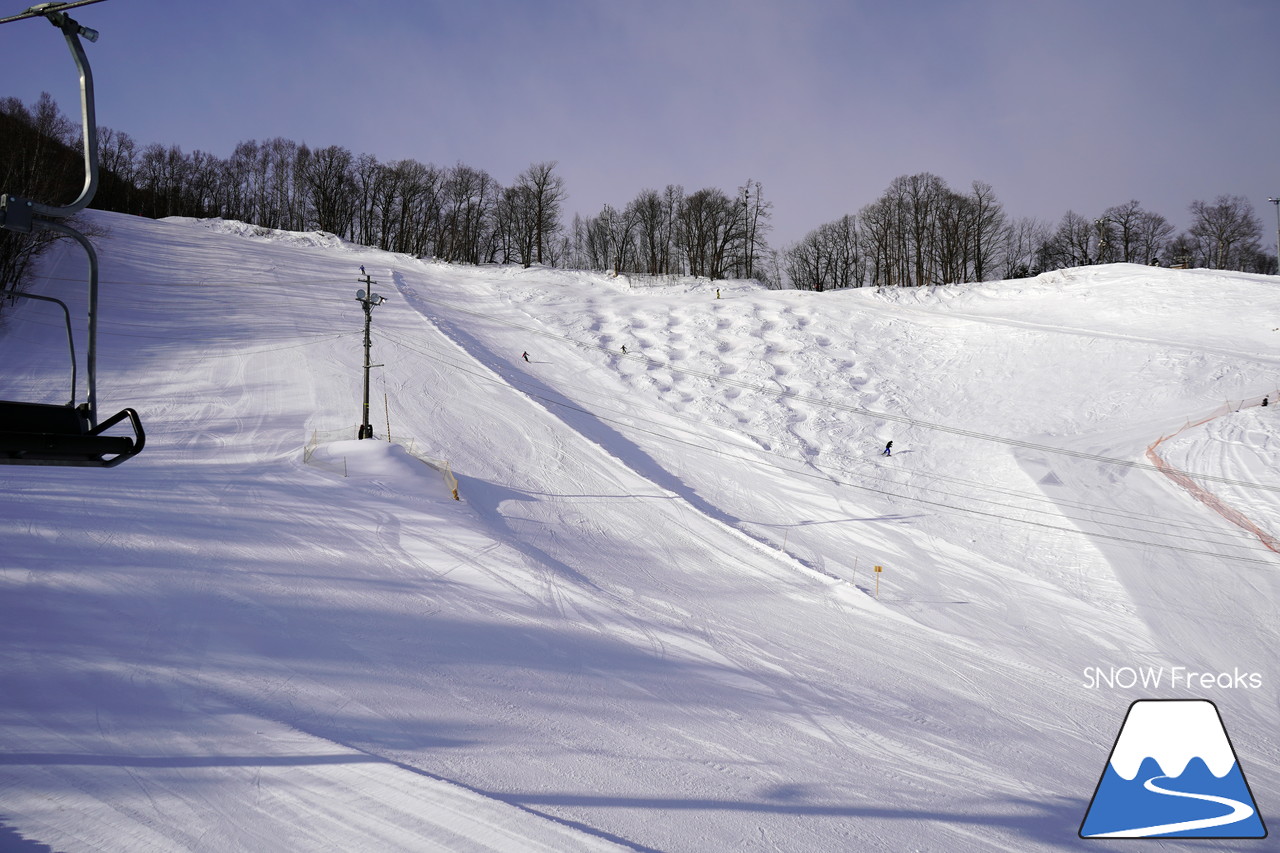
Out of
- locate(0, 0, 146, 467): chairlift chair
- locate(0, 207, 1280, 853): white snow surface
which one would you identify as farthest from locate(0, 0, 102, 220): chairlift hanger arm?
locate(0, 207, 1280, 853): white snow surface

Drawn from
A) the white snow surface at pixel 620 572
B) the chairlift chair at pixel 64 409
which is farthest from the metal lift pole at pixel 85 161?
the white snow surface at pixel 620 572

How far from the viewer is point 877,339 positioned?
121ft

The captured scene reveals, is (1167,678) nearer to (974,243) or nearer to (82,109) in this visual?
(82,109)

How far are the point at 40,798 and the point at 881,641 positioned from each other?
14.3m

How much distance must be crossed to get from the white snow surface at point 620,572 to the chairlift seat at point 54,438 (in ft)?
14.3

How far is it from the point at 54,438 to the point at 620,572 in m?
14.2

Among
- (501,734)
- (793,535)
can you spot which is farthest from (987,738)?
(793,535)

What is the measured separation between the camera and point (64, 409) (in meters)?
3.88

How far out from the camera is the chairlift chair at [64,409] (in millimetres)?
3385

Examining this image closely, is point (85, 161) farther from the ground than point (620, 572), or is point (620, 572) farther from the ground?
point (85, 161)

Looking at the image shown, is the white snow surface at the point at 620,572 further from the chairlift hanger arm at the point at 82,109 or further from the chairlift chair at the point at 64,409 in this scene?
the chairlift hanger arm at the point at 82,109

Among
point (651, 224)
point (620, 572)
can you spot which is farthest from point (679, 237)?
point (620, 572)

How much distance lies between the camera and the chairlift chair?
3.38 metres

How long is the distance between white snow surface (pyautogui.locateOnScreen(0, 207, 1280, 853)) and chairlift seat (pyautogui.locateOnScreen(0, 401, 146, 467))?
14.3 feet
